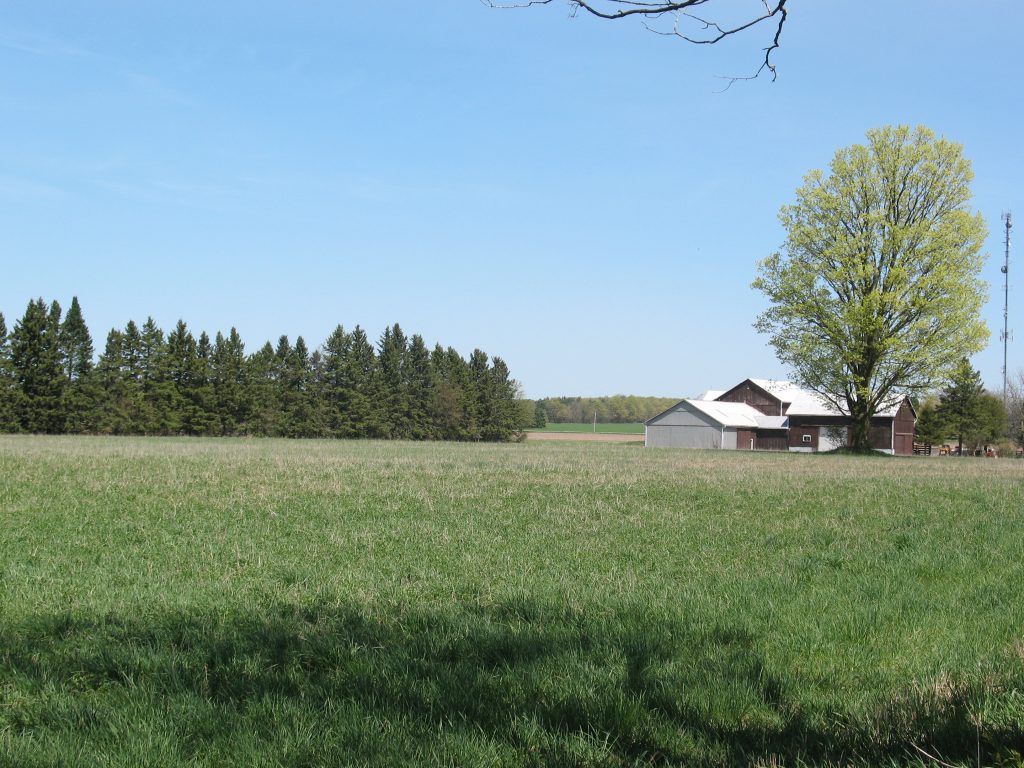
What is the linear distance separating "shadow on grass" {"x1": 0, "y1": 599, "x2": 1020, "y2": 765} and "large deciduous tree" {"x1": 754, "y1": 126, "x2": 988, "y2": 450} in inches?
1548

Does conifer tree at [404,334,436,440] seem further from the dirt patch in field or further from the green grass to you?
the green grass

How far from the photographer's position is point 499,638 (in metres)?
5.96

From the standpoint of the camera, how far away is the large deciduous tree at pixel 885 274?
40.5m

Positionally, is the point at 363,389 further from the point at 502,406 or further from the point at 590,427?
the point at 590,427

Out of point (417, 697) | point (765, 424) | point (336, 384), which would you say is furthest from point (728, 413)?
point (417, 697)

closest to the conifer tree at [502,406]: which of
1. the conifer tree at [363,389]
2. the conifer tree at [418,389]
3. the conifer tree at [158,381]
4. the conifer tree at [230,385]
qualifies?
the conifer tree at [418,389]

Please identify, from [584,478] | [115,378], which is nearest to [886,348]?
[584,478]

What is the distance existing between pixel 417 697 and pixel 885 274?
43383 mm

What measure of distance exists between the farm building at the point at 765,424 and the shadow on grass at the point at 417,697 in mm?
67955

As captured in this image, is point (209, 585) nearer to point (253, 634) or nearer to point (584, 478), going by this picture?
point (253, 634)

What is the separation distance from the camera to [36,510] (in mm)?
12938

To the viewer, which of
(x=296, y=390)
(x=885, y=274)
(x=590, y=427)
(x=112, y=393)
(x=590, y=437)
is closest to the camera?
(x=885, y=274)

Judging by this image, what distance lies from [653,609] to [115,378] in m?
72.7

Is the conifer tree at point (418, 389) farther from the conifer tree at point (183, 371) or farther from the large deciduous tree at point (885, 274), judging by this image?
the large deciduous tree at point (885, 274)
